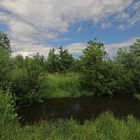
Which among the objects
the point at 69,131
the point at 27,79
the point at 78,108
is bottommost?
the point at 78,108

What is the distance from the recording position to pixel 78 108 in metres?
46.2

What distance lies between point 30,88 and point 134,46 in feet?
96.7

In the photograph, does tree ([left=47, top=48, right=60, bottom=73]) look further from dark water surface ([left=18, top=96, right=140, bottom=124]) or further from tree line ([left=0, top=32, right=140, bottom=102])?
dark water surface ([left=18, top=96, right=140, bottom=124])

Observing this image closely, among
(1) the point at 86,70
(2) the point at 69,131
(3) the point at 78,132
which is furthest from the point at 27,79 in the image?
(3) the point at 78,132

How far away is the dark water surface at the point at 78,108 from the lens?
4008cm

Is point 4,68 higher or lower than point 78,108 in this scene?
higher

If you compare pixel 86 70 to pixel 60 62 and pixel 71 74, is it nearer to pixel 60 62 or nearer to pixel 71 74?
pixel 71 74

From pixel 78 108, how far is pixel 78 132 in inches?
1120

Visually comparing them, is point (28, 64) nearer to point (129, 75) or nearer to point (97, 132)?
point (129, 75)

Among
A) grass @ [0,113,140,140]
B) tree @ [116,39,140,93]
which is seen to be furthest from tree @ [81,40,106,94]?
grass @ [0,113,140,140]

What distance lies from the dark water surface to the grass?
17.8 meters

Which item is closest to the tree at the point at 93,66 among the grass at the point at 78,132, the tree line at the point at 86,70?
the tree line at the point at 86,70

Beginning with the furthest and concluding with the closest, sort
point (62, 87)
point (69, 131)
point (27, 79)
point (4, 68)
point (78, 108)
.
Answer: point (62, 87), point (27, 79), point (4, 68), point (78, 108), point (69, 131)

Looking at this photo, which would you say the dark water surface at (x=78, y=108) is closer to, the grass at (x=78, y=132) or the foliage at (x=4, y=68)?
the foliage at (x=4, y=68)
